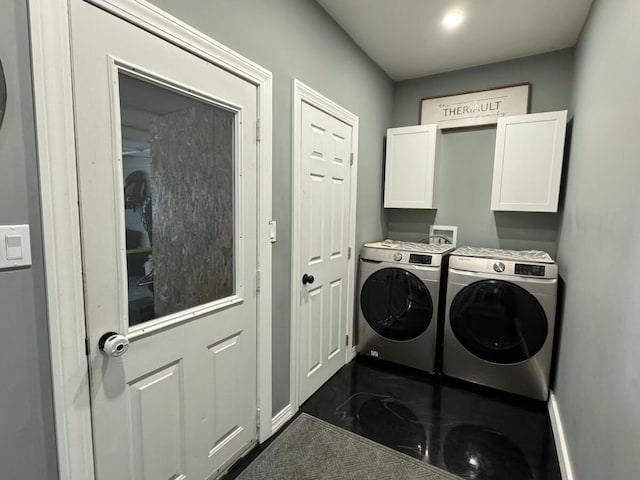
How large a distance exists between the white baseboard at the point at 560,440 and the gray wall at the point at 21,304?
2.17m

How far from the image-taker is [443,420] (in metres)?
2.03

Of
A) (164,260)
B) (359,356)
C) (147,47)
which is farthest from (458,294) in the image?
(147,47)

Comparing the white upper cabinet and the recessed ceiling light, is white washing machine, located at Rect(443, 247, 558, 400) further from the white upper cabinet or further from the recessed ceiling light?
the recessed ceiling light

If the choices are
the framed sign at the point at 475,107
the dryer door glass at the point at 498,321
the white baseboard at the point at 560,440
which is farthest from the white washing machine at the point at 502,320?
the framed sign at the point at 475,107

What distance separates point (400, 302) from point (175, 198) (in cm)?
192

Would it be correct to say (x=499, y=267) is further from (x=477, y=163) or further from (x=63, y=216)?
(x=63, y=216)

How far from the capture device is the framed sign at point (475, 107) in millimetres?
2672

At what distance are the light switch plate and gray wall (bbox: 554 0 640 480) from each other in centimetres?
175

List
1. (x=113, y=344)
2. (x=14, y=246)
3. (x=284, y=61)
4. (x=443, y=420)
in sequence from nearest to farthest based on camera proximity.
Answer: (x=14, y=246) → (x=113, y=344) → (x=284, y=61) → (x=443, y=420)

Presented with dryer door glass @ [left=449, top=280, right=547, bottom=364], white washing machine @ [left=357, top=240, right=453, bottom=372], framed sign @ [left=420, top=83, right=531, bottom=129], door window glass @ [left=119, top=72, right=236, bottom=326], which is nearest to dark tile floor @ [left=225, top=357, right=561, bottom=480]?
white washing machine @ [left=357, top=240, right=453, bottom=372]

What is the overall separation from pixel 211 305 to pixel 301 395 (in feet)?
3.49

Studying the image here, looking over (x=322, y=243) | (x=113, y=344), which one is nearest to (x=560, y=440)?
(x=322, y=243)

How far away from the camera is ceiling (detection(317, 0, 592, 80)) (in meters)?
1.98

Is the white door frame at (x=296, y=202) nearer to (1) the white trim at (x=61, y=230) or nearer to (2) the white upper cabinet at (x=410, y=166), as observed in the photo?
(2) the white upper cabinet at (x=410, y=166)
